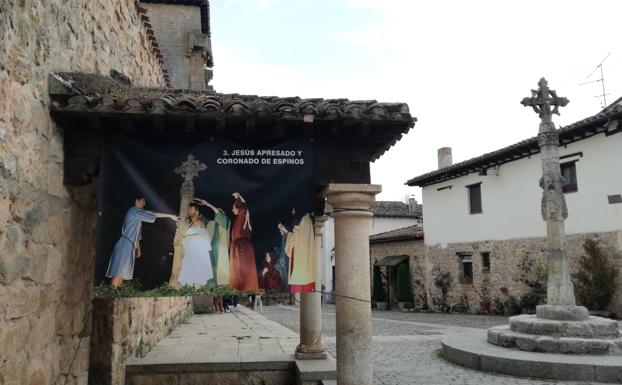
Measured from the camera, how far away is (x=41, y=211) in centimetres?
354

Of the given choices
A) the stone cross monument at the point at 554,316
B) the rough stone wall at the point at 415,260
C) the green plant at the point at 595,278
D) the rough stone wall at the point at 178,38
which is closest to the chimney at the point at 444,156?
the rough stone wall at the point at 415,260

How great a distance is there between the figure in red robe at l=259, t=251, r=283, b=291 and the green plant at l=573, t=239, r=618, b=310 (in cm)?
1200

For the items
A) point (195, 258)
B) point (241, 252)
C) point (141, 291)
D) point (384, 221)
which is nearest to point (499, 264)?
point (384, 221)

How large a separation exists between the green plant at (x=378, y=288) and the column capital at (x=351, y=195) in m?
20.9

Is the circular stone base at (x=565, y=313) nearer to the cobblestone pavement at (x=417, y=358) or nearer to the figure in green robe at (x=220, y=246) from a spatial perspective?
the cobblestone pavement at (x=417, y=358)

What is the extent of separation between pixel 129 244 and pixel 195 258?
547 millimetres

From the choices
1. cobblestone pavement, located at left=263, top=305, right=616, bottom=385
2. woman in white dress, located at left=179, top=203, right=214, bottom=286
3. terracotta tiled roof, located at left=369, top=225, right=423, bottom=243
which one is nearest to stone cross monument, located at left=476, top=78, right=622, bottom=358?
cobblestone pavement, located at left=263, top=305, right=616, bottom=385

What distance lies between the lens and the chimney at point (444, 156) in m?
23.7

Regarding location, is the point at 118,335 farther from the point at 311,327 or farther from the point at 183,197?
the point at 311,327

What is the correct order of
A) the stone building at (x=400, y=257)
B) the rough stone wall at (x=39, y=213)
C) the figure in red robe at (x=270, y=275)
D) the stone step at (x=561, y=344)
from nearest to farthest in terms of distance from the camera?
1. the rough stone wall at (x=39, y=213)
2. the figure in red robe at (x=270, y=275)
3. the stone step at (x=561, y=344)
4. the stone building at (x=400, y=257)

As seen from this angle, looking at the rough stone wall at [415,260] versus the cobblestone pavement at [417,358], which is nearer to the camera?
the cobblestone pavement at [417,358]

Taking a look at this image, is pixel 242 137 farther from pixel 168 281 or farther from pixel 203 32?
pixel 203 32

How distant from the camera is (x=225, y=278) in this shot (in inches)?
165

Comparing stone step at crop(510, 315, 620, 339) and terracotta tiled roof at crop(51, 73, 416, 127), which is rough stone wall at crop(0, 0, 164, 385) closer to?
terracotta tiled roof at crop(51, 73, 416, 127)
